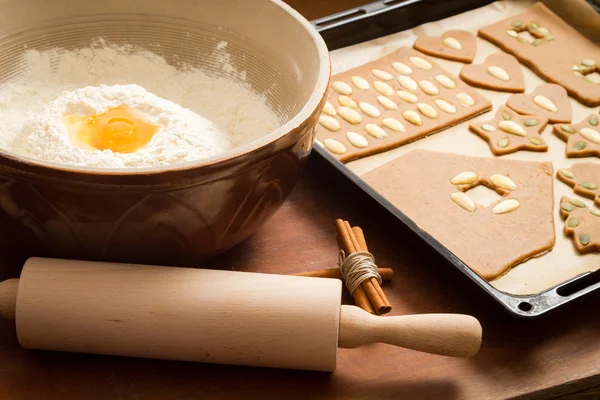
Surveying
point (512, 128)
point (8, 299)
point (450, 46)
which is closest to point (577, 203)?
point (512, 128)

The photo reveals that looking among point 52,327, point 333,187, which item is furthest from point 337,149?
point 52,327

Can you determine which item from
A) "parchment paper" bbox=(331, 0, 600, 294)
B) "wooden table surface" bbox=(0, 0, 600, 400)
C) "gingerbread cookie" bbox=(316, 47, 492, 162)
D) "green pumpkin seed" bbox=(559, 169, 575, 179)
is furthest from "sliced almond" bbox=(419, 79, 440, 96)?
"wooden table surface" bbox=(0, 0, 600, 400)

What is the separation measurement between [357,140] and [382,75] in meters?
0.25

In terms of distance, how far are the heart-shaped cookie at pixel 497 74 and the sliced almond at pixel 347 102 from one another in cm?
29

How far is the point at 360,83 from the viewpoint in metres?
1.74

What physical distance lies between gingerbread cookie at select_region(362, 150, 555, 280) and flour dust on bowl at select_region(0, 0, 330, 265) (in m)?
0.30

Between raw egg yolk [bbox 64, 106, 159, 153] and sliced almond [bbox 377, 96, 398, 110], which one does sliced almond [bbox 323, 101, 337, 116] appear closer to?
sliced almond [bbox 377, 96, 398, 110]

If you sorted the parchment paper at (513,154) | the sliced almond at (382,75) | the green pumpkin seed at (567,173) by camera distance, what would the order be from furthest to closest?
the sliced almond at (382,75)
the green pumpkin seed at (567,173)
the parchment paper at (513,154)

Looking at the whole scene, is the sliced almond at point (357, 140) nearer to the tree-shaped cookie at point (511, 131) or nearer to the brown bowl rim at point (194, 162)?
the tree-shaped cookie at point (511, 131)

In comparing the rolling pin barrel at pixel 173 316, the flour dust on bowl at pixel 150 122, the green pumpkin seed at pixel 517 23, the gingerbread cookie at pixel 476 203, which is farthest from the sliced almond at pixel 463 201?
the green pumpkin seed at pixel 517 23

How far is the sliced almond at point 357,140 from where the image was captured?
5.18 ft

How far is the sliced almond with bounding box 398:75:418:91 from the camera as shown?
1755 mm

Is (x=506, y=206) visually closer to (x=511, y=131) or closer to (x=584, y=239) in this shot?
(x=584, y=239)

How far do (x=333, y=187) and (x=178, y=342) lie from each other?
1.67 feet
